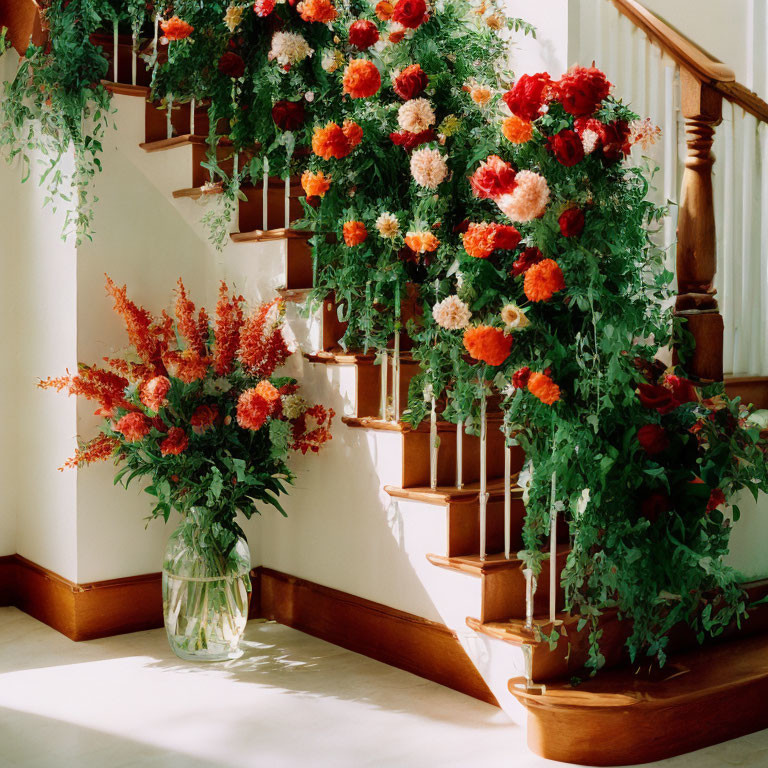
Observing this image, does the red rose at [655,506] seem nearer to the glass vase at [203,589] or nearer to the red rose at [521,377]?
the red rose at [521,377]

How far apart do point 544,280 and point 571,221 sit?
0.53ft

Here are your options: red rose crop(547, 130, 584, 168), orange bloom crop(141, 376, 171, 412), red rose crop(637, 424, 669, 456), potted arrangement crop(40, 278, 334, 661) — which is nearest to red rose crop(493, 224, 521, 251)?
red rose crop(547, 130, 584, 168)

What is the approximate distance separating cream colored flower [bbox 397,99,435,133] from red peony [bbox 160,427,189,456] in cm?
113

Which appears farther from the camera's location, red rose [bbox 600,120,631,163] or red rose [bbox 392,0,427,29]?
red rose [bbox 392,0,427,29]

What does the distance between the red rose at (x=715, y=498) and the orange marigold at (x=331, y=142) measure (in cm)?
141

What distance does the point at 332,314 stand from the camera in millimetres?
3500

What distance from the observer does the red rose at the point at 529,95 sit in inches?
103

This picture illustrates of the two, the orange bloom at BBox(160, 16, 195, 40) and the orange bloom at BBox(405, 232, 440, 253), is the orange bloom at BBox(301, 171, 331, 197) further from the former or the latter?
the orange bloom at BBox(160, 16, 195, 40)

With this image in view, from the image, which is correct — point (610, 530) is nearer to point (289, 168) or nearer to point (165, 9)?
point (289, 168)

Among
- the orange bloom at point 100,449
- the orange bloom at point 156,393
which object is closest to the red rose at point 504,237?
the orange bloom at point 156,393

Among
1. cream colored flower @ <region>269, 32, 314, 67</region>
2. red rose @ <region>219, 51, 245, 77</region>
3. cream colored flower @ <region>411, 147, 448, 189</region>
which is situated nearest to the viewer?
cream colored flower @ <region>411, 147, 448, 189</region>

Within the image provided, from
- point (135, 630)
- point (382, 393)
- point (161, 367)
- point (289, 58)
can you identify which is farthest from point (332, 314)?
point (135, 630)

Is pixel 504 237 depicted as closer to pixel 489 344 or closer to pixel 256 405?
pixel 489 344

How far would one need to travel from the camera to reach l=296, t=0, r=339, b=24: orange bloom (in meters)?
3.10
